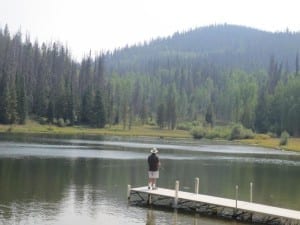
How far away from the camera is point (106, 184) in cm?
5375

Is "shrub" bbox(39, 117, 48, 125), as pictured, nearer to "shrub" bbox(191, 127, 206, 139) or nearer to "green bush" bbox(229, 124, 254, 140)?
"shrub" bbox(191, 127, 206, 139)

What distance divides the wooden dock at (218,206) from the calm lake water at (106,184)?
63.1 inches

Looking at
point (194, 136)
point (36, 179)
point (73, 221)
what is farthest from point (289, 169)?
point (194, 136)

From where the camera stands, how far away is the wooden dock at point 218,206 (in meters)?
38.8

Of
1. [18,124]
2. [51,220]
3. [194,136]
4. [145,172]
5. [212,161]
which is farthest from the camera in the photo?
[194,136]

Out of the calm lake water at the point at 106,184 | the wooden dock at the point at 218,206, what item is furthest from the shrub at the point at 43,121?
the wooden dock at the point at 218,206

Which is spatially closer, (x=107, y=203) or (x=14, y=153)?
(x=107, y=203)

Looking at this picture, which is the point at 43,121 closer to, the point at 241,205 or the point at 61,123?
the point at 61,123

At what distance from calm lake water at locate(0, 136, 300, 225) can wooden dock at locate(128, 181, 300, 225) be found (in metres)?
1.60

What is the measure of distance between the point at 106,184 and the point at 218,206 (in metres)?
15.3

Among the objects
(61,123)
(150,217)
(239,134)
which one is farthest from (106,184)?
(61,123)

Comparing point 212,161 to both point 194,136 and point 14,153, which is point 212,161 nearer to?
point 14,153

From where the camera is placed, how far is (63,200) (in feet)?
141

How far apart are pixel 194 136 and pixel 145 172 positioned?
128056mm
